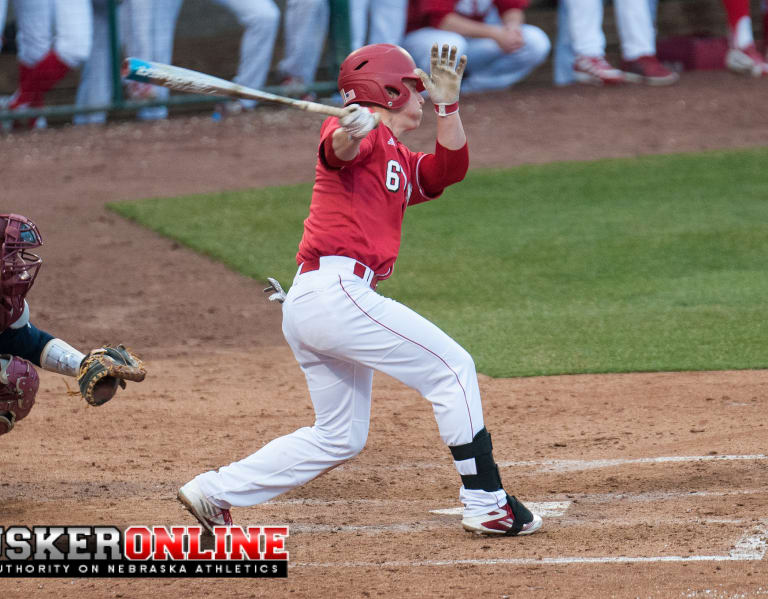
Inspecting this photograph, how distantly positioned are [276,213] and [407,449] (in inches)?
181

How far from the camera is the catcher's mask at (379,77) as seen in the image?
4.11 meters

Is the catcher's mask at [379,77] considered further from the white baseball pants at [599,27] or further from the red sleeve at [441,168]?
the white baseball pants at [599,27]

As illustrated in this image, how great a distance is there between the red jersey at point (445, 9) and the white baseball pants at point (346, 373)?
25.5ft

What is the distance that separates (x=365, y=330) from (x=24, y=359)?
4.77 ft

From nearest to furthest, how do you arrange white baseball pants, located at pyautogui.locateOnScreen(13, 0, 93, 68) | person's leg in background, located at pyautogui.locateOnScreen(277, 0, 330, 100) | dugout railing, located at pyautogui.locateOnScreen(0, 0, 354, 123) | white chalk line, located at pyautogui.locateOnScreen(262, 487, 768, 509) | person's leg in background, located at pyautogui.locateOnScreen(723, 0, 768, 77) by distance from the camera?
white chalk line, located at pyautogui.locateOnScreen(262, 487, 768, 509) → white baseball pants, located at pyautogui.locateOnScreen(13, 0, 93, 68) → dugout railing, located at pyautogui.locateOnScreen(0, 0, 354, 123) → person's leg in background, located at pyautogui.locateOnScreen(277, 0, 330, 100) → person's leg in background, located at pyautogui.locateOnScreen(723, 0, 768, 77)

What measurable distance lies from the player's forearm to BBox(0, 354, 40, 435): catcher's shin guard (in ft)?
5.68

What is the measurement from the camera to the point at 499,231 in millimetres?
9227

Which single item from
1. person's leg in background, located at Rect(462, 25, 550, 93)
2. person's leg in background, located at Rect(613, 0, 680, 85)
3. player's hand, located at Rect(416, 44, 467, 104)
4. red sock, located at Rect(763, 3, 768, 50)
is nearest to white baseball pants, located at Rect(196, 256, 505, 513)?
player's hand, located at Rect(416, 44, 467, 104)

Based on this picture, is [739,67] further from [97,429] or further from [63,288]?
[97,429]

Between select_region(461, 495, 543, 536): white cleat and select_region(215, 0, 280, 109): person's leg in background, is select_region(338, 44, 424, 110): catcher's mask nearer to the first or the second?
select_region(461, 495, 543, 536): white cleat

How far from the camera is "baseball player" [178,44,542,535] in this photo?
3.98 m

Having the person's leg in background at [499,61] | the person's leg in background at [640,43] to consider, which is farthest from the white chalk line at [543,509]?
the person's leg in background at [640,43]

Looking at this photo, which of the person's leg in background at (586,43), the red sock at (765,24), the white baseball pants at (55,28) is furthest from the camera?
the red sock at (765,24)

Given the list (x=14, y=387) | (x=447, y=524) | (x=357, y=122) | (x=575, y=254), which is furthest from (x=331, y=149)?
(x=575, y=254)
